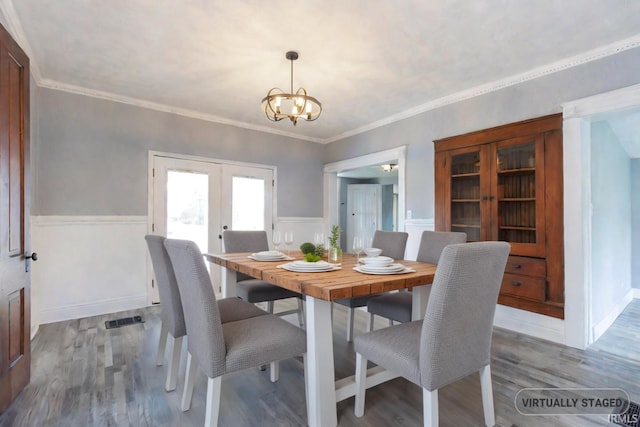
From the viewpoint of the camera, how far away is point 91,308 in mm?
3414

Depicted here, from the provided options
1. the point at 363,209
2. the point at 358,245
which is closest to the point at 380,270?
the point at 358,245

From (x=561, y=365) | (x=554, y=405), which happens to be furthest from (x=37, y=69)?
(x=561, y=365)

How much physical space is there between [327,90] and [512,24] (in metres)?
1.75

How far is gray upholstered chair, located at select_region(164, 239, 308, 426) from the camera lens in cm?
139

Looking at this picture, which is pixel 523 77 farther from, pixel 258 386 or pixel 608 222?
pixel 258 386

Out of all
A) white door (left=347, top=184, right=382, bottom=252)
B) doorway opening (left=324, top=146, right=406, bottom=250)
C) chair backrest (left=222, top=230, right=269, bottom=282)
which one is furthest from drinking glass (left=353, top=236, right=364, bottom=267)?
white door (left=347, top=184, right=382, bottom=252)

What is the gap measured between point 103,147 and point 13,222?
6.48ft

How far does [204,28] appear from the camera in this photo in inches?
90.5

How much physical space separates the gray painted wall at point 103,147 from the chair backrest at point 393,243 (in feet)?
8.72

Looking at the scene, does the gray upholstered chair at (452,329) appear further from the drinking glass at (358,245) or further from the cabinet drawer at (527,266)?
the cabinet drawer at (527,266)

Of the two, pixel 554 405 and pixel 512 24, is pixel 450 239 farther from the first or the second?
pixel 512 24

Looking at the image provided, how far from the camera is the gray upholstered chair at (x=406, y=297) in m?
2.19

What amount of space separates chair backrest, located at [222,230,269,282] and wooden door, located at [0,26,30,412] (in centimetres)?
139

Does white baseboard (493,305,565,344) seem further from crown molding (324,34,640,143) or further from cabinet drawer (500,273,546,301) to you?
crown molding (324,34,640,143)
